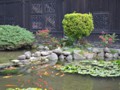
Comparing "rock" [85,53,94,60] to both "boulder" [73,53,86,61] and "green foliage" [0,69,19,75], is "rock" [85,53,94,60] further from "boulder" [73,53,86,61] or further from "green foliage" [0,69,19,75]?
"green foliage" [0,69,19,75]

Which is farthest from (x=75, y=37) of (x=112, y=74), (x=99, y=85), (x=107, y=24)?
(x=99, y=85)

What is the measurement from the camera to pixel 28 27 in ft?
57.4

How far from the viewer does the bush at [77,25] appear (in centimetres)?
1349

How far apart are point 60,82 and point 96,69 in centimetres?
182

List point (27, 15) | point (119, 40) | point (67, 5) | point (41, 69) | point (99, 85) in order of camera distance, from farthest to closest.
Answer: point (27, 15), point (67, 5), point (119, 40), point (41, 69), point (99, 85)

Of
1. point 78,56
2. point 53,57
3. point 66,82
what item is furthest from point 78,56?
point 66,82

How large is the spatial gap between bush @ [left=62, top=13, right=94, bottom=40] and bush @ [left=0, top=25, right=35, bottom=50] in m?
1.74

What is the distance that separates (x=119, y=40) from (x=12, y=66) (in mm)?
6190

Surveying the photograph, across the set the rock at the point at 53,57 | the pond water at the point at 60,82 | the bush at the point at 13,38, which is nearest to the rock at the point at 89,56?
the rock at the point at 53,57

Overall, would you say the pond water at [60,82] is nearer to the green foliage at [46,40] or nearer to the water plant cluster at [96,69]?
the water plant cluster at [96,69]

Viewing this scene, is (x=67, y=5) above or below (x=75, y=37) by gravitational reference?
above

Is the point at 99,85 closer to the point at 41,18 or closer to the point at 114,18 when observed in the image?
the point at 114,18

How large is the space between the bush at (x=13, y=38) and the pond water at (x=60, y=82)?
4.17 meters

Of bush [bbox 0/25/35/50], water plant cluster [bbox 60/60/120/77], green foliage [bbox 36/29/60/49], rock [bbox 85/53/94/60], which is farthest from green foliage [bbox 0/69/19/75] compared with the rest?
green foliage [bbox 36/29/60/49]
